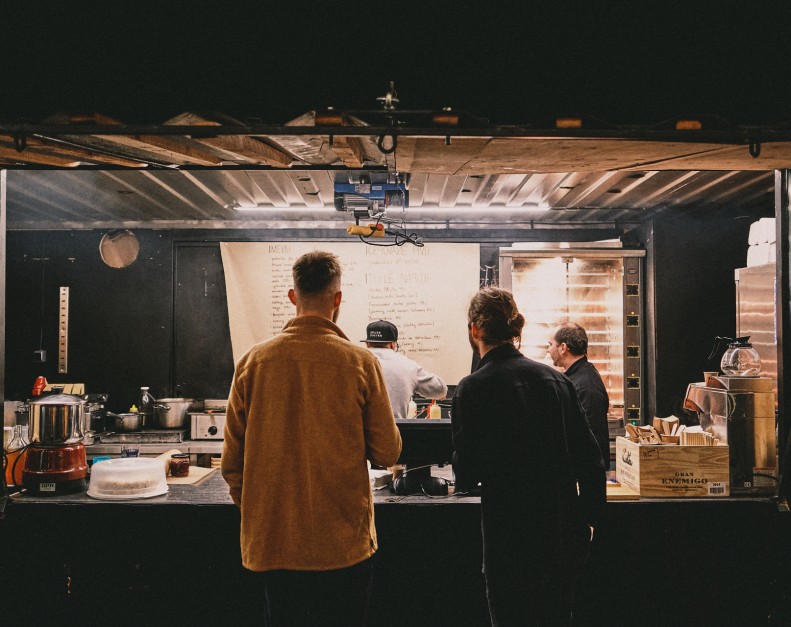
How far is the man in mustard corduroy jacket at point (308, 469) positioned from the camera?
6.52ft

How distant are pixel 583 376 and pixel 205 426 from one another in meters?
3.63

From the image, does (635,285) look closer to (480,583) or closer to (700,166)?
(700,166)

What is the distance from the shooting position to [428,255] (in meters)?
6.29

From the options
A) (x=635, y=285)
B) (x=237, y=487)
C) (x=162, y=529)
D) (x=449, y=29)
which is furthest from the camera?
(x=635, y=285)

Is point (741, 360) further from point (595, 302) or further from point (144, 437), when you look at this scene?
point (144, 437)

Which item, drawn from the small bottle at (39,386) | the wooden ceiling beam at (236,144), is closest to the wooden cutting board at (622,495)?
the wooden ceiling beam at (236,144)

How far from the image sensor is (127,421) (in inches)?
226

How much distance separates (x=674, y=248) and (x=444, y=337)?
2493 mm

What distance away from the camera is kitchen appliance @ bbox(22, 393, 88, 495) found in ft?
10.1

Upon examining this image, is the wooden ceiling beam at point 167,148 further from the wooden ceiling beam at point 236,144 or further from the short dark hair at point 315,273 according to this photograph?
the short dark hair at point 315,273

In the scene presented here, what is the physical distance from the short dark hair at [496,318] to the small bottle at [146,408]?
458cm

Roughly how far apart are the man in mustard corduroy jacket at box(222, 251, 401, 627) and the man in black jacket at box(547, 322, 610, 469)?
2464mm

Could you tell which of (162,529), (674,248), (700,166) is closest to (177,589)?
(162,529)

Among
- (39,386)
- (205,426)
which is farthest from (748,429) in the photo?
(39,386)
